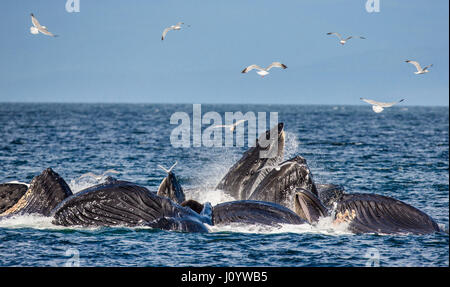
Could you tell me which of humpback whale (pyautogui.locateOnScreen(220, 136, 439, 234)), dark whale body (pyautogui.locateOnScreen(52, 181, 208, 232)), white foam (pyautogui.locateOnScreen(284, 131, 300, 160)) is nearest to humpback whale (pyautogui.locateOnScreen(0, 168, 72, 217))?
dark whale body (pyautogui.locateOnScreen(52, 181, 208, 232))

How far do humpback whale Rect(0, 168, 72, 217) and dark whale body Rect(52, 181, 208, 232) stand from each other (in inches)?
61.0

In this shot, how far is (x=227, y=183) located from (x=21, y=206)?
5.86m

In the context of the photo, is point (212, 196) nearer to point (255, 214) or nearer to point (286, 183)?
point (286, 183)

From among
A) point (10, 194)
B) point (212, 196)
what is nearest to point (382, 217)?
point (212, 196)

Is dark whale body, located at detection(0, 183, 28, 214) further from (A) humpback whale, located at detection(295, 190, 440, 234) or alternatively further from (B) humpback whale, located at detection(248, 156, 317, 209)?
(A) humpback whale, located at detection(295, 190, 440, 234)

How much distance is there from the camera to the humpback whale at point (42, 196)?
60.9 ft

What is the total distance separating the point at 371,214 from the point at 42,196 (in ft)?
28.2

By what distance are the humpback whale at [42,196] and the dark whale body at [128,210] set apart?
155 cm

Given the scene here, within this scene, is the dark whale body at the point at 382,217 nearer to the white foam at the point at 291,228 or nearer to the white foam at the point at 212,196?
the white foam at the point at 291,228

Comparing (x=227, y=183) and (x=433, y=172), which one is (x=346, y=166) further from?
(x=227, y=183)

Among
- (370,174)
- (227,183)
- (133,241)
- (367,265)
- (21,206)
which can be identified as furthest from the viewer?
(370,174)
